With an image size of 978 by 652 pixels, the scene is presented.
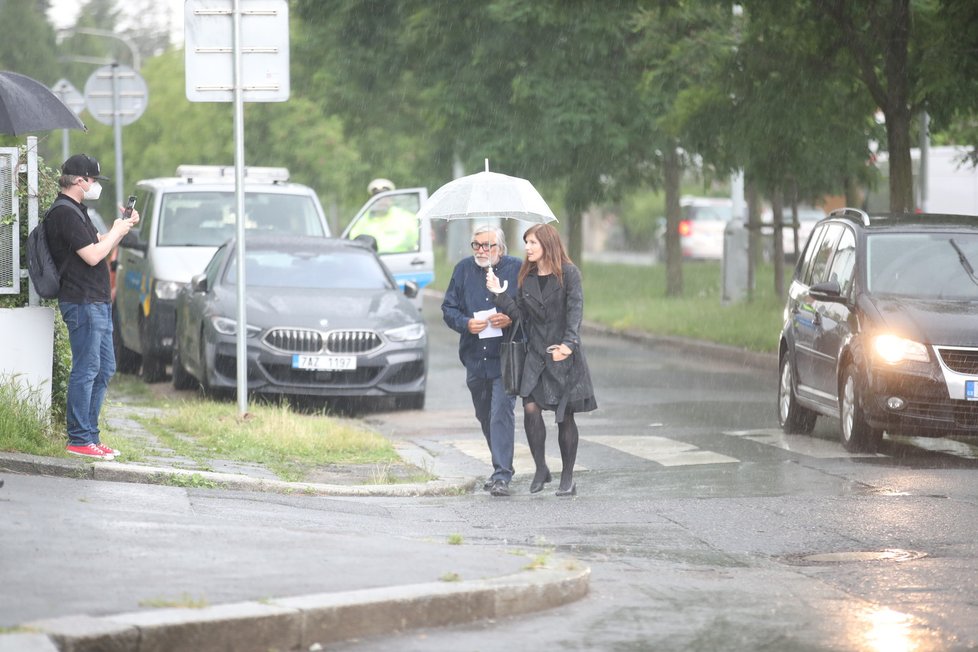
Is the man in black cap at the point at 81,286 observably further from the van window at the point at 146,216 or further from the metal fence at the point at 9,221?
the van window at the point at 146,216

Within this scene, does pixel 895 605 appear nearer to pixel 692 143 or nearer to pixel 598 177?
pixel 692 143

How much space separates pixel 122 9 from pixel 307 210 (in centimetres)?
10970

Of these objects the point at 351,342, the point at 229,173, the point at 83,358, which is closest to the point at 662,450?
the point at 351,342

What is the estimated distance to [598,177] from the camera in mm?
31891

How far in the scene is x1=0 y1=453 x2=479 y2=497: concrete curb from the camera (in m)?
10.2

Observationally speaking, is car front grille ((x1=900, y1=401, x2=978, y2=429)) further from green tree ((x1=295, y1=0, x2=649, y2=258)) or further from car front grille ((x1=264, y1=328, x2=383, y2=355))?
green tree ((x1=295, y1=0, x2=649, y2=258))

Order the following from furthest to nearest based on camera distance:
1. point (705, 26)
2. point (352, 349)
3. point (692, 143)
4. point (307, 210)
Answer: point (705, 26), point (692, 143), point (307, 210), point (352, 349)

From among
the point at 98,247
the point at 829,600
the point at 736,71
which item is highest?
the point at 736,71

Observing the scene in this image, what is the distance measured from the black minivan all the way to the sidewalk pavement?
15.9ft

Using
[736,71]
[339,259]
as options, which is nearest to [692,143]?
[736,71]

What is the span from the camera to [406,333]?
53.2ft

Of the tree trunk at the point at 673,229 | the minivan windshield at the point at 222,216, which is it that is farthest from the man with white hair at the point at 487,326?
the tree trunk at the point at 673,229

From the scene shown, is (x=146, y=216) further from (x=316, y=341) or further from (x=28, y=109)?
(x=28, y=109)

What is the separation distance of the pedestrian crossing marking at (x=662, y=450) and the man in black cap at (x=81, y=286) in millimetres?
3872
